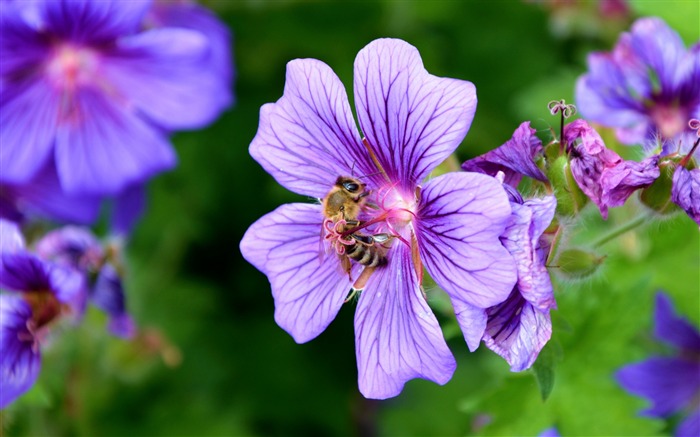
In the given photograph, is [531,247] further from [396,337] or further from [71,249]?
[71,249]

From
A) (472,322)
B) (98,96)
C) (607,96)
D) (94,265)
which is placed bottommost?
(94,265)

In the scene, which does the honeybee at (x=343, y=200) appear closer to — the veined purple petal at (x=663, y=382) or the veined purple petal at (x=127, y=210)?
the veined purple petal at (x=663, y=382)


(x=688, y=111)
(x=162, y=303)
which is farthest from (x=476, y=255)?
(x=162, y=303)

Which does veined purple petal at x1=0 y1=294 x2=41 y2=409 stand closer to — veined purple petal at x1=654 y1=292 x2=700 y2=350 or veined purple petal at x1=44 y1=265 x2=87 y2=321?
veined purple petal at x1=44 y1=265 x2=87 y2=321

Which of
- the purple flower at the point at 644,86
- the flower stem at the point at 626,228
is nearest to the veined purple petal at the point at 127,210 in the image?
the purple flower at the point at 644,86

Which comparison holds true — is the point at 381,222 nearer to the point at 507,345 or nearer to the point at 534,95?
the point at 507,345

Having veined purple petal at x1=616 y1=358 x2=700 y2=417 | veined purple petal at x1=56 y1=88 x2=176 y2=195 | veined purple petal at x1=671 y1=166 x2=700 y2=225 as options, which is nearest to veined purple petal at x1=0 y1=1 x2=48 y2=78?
veined purple petal at x1=56 y1=88 x2=176 y2=195

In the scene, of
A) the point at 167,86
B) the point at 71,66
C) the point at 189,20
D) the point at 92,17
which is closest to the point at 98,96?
the point at 71,66
